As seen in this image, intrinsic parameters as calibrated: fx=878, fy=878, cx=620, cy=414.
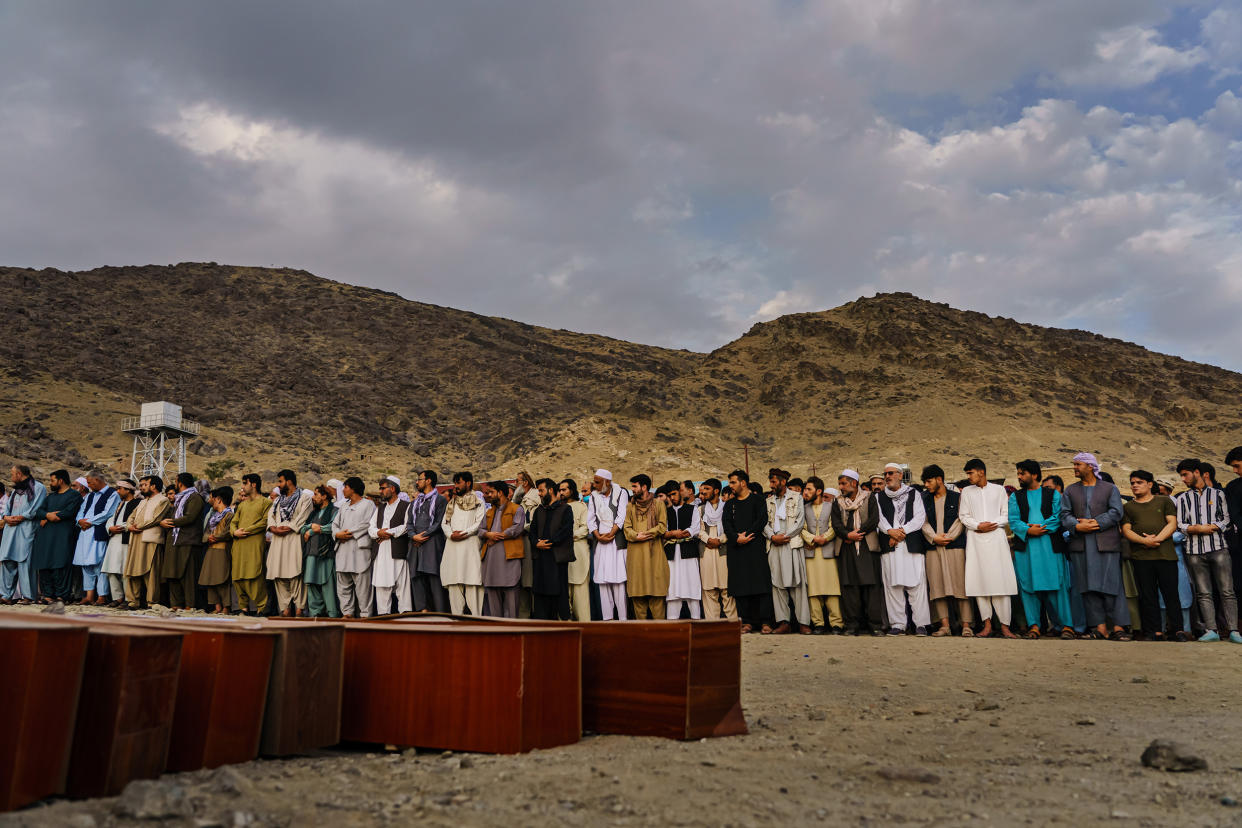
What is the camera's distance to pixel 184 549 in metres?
11.8

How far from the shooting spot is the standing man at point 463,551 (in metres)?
10.3

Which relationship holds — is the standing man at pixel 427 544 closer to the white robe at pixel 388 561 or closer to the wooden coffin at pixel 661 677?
the white robe at pixel 388 561

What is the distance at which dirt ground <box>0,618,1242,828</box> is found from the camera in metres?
2.85

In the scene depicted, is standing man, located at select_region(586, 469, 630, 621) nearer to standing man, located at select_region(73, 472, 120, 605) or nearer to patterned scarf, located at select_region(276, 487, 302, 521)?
patterned scarf, located at select_region(276, 487, 302, 521)

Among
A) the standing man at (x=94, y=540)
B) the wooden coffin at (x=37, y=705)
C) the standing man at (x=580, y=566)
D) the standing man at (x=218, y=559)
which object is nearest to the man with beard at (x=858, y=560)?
the standing man at (x=580, y=566)

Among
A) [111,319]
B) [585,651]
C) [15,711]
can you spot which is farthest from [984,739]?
[111,319]

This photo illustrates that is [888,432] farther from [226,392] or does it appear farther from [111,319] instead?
[111,319]

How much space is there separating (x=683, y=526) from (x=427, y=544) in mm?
3172

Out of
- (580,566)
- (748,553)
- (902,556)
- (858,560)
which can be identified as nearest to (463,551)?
(580,566)

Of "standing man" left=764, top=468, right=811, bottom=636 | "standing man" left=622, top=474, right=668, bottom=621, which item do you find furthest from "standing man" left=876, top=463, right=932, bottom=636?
"standing man" left=622, top=474, right=668, bottom=621

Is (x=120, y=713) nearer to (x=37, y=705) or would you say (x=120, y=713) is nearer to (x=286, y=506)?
(x=37, y=705)

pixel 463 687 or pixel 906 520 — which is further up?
pixel 906 520

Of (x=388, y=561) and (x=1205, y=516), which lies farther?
(x=388, y=561)

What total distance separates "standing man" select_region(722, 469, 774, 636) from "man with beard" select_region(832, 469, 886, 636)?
841mm
